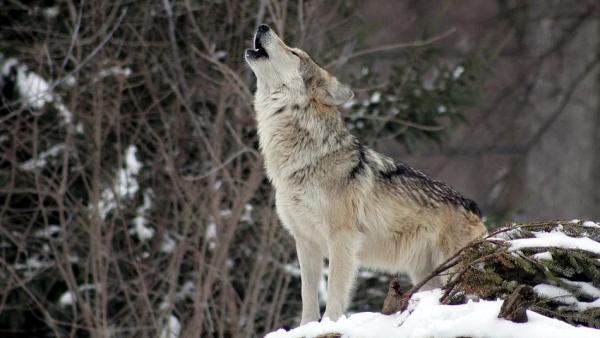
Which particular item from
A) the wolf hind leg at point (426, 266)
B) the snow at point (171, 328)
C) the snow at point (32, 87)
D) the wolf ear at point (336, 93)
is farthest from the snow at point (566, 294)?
the snow at point (32, 87)

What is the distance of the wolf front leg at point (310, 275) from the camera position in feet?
20.6

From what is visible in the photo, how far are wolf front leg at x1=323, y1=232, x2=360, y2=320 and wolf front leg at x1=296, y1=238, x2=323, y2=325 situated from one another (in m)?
0.14

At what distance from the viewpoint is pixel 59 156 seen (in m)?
10.0

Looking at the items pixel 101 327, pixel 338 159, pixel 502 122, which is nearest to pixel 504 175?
pixel 502 122

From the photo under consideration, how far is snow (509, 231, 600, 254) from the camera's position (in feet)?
13.4

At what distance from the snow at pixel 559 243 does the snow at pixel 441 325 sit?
16.3 inches

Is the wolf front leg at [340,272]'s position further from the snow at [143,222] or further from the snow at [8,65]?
the snow at [8,65]

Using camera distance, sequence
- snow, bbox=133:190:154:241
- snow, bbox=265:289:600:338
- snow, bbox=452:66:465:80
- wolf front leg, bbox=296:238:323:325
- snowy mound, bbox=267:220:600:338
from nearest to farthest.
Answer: snow, bbox=265:289:600:338 → snowy mound, bbox=267:220:600:338 → wolf front leg, bbox=296:238:323:325 → snow, bbox=133:190:154:241 → snow, bbox=452:66:465:80

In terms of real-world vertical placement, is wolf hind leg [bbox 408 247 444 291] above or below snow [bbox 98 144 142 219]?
above

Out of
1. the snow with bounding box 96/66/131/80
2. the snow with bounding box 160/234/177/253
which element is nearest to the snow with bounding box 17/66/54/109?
the snow with bounding box 96/66/131/80

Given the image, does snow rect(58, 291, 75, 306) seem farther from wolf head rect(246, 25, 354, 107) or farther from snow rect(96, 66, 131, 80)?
wolf head rect(246, 25, 354, 107)

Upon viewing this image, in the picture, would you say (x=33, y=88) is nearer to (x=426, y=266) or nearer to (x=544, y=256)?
(x=426, y=266)

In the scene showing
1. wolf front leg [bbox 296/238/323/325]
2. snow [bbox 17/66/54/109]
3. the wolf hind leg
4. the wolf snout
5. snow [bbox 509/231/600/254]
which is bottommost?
Answer: wolf front leg [bbox 296/238/323/325]

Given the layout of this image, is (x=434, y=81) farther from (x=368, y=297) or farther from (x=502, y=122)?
(x=502, y=122)
